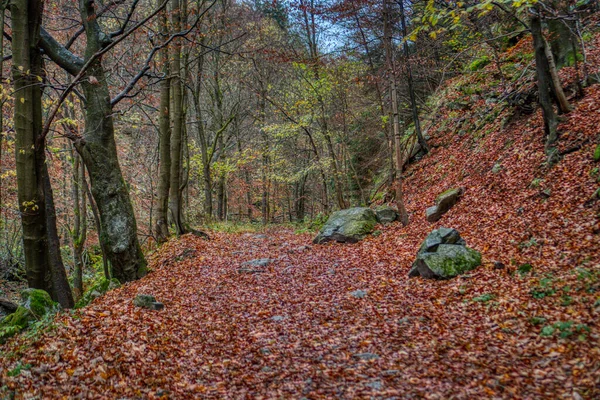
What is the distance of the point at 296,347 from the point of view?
Result: 15.6ft

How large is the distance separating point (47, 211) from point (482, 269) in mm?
8105

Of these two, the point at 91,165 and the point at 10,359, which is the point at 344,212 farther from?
the point at 10,359

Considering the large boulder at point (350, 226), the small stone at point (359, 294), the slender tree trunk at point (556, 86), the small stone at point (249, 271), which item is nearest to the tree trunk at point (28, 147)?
the small stone at point (249, 271)

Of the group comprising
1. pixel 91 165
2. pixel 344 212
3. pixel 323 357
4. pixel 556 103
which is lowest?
pixel 323 357

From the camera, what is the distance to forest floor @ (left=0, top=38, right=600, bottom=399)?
3.63 metres

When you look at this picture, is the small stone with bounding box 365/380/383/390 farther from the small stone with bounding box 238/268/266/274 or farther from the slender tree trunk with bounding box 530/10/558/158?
the slender tree trunk with bounding box 530/10/558/158

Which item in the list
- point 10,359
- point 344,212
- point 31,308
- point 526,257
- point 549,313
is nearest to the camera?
point 10,359

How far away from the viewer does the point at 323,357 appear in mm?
4395

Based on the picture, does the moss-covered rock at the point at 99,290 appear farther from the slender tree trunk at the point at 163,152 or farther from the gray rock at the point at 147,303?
the slender tree trunk at the point at 163,152

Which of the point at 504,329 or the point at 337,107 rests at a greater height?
the point at 337,107

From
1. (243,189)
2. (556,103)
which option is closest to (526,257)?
(556,103)

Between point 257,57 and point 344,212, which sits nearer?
point 344,212

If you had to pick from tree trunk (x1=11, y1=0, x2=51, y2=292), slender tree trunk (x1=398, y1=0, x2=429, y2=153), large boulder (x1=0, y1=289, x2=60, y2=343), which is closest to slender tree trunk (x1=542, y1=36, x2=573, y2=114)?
slender tree trunk (x1=398, y1=0, x2=429, y2=153)

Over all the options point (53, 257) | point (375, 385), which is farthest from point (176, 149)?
point (375, 385)
